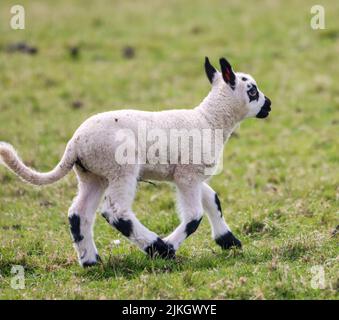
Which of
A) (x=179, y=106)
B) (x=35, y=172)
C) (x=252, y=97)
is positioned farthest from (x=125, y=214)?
(x=179, y=106)

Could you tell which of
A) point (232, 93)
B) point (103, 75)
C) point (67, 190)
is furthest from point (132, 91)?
point (232, 93)

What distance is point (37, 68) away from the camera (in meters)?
19.2

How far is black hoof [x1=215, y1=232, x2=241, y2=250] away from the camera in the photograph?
8.54m

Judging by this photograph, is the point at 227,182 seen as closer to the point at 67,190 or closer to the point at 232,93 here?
the point at 67,190

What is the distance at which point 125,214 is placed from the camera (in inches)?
302

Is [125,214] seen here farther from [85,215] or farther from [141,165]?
[85,215]

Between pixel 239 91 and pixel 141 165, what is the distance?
1642 mm

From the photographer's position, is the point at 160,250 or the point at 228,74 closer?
the point at 160,250

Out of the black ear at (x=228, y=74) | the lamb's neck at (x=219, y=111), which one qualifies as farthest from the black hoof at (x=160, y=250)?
the black ear at (x=228, y=74)

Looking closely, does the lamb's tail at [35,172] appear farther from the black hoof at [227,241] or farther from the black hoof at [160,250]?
the black hoof at [227,241]

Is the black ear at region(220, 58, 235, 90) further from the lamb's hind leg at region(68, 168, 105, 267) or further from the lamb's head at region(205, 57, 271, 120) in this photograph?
the lamb's hind leg at region(68, 168, 105, 267)

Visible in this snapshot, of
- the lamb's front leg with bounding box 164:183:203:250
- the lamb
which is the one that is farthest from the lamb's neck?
the lamb's front leg with bounding box 164:183:203:250

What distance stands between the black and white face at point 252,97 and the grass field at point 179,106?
146 cm

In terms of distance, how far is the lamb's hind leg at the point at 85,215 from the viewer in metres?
8.12
